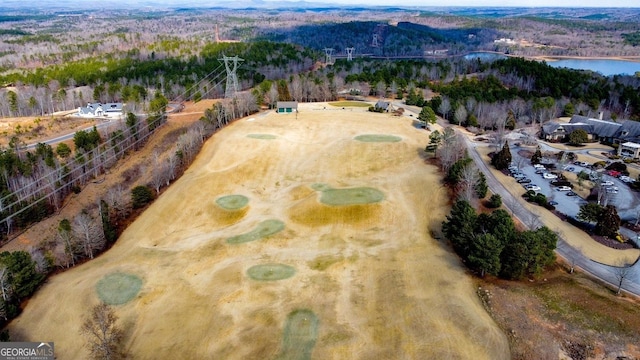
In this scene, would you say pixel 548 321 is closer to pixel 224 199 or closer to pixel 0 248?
pixel 224 199

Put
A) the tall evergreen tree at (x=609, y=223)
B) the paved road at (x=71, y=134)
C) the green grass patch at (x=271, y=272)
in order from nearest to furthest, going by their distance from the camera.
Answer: the green grass patch at (x=271, y=272)
the tall evergreen tree at (x=609, y=223)
the paved road at (x=71, y=134)

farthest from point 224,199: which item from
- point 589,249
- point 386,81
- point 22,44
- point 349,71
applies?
point 22,44

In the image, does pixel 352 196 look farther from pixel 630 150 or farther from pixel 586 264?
pixel 630 150

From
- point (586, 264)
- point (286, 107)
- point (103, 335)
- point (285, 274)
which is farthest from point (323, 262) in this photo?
point (286, 107)

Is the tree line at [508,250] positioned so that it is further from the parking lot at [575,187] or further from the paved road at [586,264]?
the parking lot at [575,187]

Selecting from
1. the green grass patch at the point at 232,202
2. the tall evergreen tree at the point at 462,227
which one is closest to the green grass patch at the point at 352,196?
the green grass patch at the point at 232,202

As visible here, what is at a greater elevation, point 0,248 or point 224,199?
point 224,199

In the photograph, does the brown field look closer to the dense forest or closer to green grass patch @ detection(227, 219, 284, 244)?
the dense forest
